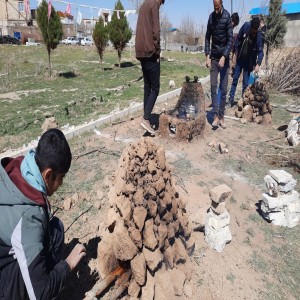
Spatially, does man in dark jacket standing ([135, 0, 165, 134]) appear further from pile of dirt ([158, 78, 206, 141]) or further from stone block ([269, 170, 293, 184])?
stone block ([269, 170, 293, 184])

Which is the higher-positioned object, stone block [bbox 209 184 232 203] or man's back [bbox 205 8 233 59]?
man's back [bbox 205 8 233 59]

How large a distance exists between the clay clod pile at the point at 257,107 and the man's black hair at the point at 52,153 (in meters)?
5.08

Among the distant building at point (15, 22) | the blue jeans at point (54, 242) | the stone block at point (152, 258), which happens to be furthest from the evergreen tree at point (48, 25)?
the distant building at point (15, 22)

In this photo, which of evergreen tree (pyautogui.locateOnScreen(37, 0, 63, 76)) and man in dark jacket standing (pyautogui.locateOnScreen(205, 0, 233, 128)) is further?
evergreen tree (pyautogui.locateOnScreen(37, 0, 63, 76))

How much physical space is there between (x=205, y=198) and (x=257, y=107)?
338cm

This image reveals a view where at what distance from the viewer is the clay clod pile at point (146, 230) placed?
212 centimetres

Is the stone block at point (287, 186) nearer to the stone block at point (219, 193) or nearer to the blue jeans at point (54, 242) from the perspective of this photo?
the stone block at point (219, 193)

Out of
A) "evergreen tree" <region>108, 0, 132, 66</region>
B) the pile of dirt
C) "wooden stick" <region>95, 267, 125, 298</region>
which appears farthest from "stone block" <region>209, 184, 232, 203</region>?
"evergreen tree" <region>108, 0, 132, 66</region>

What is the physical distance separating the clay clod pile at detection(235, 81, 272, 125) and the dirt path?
0.43m

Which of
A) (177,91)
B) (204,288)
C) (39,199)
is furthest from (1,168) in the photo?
(177,91)

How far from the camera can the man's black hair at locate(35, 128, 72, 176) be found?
168cm

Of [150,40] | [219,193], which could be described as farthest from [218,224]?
[150,40]

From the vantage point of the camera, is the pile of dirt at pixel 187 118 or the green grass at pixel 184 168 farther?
the pile of dirt at pixel 187 118

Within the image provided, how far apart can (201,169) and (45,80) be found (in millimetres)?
10057
